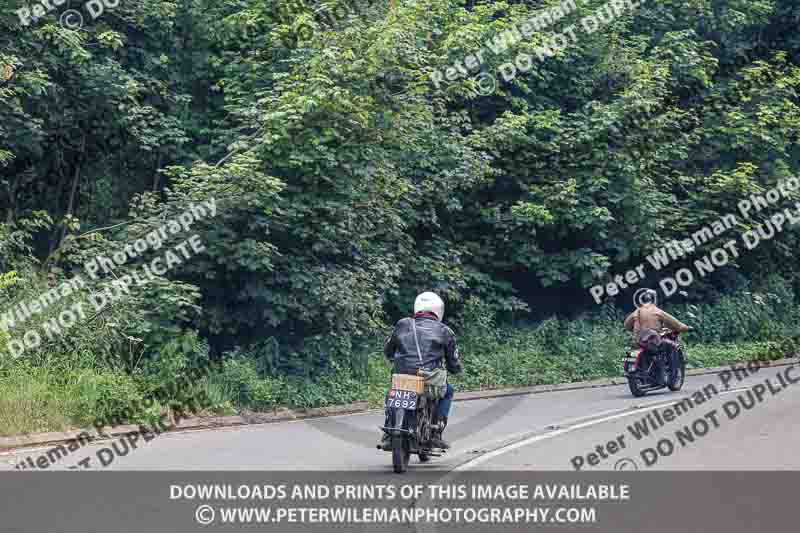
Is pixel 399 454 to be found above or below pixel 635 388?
above

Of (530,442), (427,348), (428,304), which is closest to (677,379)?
(530,442)

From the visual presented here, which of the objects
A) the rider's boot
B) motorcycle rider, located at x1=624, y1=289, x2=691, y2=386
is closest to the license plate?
the rider's boot

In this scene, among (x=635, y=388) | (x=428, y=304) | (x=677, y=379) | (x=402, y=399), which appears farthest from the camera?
(x=677, y=379)

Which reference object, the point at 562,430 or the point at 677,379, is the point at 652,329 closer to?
the point at 677,379

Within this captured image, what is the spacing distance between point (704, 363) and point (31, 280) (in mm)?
18208

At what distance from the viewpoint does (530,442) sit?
1495 centimetres

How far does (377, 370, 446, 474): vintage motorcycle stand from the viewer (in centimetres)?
1195

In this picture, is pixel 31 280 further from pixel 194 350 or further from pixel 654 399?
pixel 654 399

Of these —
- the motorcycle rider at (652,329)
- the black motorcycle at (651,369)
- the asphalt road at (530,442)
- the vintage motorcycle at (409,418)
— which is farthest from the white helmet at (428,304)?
the motorcycle rider at (652,329)

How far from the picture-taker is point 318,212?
1988cm

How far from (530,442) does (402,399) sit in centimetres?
347

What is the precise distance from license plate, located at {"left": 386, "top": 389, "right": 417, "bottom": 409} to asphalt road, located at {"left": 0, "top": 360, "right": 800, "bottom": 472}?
84 cm

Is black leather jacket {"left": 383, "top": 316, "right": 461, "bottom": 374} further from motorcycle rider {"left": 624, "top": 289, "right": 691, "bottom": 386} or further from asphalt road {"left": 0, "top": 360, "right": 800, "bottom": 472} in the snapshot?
motorcycle rider {"left": 624, "top": 289, "right": 691, "bottom": 386}

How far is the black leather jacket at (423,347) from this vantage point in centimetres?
1248
